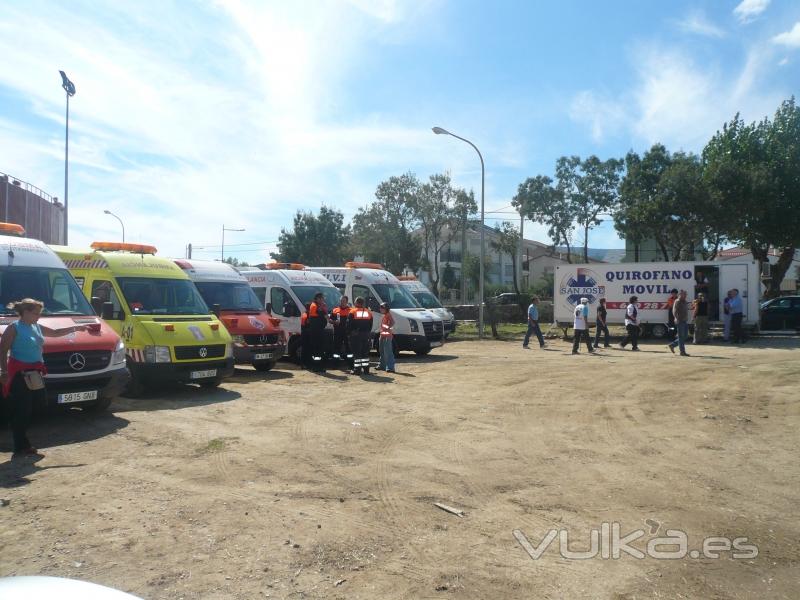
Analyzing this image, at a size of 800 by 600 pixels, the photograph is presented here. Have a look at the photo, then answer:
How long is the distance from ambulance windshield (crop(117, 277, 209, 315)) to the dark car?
2472 cm

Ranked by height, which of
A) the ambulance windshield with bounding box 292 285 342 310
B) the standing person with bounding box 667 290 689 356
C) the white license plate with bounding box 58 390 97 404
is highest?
the ambulance windshield with bounding box 292 285 342 310

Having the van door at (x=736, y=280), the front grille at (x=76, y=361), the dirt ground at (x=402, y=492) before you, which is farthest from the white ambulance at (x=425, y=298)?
the front grille at (x=76, y=361)

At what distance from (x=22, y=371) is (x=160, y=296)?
4737 millimetres

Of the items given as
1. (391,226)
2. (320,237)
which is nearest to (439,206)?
(391,226)

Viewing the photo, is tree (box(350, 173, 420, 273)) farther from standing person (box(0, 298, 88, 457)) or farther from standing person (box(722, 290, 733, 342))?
standing person (box(0, 298, 88, 457))

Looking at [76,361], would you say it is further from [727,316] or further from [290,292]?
[727,316]

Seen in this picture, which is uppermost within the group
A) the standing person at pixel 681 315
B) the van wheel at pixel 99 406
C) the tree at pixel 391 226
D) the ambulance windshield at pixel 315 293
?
the tree at pixel 391 226

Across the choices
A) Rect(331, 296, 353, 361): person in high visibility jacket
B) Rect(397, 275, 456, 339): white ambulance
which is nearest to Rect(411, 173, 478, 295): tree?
Rect(397, 275, 456, 339): white ambulance

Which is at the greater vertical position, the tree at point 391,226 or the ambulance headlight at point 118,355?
the tree at point 391,226

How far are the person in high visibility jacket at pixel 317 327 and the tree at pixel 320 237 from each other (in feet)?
113

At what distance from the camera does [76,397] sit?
8484 millimetres

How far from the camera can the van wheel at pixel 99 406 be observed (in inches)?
355

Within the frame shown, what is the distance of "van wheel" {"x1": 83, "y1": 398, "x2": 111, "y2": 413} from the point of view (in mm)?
9008

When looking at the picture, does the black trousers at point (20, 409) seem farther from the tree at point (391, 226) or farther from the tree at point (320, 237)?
the tree at point (320, 237)
